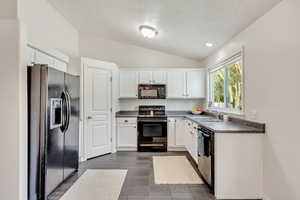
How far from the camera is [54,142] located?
2.93 m

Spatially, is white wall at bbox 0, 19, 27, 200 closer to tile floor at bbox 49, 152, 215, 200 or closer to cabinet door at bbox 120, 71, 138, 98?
tile floor at bbox 49, 152, 215, 200

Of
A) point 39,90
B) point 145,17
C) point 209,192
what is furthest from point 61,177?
point 145,17

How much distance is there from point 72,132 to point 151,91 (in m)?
2.65

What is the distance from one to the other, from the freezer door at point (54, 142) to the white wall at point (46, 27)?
960mm

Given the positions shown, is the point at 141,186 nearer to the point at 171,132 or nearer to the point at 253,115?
the point at 253,115

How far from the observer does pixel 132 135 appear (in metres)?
5.48

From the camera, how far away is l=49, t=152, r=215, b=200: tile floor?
2.94 meters

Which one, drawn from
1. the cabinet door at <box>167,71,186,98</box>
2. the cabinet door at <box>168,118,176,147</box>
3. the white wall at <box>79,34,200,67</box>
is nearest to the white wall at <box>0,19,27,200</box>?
the white wall at <box>79,34,200,67</box>

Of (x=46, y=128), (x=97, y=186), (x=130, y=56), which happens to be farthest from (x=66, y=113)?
(x=130, y=56)

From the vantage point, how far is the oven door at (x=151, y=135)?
5461 millimetres

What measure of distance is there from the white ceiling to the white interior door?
103 centimetres

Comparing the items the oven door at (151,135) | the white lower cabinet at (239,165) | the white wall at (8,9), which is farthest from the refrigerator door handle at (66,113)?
the oven door at (151,135)

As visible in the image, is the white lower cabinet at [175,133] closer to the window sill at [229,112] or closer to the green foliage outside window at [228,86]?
the window sill at [229,112]

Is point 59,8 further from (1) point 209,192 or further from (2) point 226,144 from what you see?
(1) point 209,192
